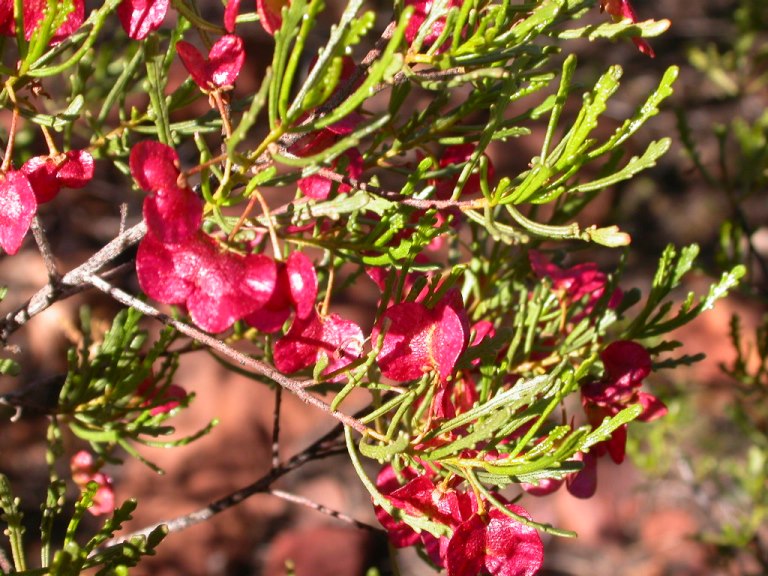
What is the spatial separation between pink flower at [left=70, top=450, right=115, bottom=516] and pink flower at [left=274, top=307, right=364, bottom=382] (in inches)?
15.5

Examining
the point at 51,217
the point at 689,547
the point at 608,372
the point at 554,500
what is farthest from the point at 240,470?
the point at 608,372

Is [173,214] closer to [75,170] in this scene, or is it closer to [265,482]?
[75,170]

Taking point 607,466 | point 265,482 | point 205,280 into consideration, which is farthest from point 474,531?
point 607,466

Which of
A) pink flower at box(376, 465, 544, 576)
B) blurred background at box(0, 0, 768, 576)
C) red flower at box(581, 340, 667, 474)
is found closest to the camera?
pink flower at box(376, 465, 544, 576)

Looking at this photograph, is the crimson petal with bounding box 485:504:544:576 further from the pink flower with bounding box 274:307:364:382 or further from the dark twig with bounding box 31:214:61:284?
the dark twig with bounding box 31:214:61:284

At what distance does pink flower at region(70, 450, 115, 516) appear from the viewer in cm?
90

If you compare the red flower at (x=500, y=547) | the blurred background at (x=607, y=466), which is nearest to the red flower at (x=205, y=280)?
the red flower at (x=500, y=547)

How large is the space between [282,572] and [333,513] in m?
1.74

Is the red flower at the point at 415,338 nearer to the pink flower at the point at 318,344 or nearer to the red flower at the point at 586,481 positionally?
the pink flower at the point at 318,344

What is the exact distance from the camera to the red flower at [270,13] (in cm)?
55

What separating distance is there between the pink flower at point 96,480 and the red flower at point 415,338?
1.48 ft


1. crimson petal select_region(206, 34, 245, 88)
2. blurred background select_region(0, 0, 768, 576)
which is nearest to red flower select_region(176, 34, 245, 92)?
crimson petal select_region(206, 34, 245, 88)

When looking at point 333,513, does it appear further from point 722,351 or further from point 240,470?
point 722,351

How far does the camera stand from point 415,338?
632 millimetres
